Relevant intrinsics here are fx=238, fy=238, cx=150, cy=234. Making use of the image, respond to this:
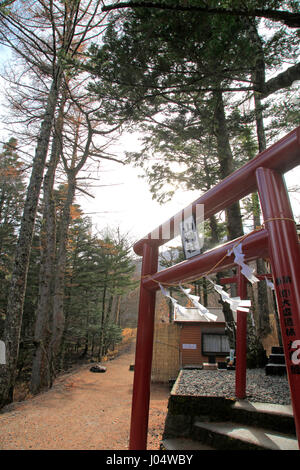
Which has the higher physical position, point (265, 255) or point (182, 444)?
point (265, 255)

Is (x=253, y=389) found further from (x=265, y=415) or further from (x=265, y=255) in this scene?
(x=265, y=255)

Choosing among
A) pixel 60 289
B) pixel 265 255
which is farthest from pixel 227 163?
pixel 60 289

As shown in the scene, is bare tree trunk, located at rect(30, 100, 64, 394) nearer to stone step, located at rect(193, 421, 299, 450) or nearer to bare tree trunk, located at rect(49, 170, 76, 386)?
bare tree trunk, located at rect(49, 170, 76, 386)

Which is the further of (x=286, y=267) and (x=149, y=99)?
(x=149, y=99)

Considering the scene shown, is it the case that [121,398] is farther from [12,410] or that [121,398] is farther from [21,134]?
[21,134]

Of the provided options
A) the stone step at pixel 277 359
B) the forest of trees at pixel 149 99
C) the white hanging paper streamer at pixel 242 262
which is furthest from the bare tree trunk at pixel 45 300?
the white hanging paper streamer at pixel 242 262

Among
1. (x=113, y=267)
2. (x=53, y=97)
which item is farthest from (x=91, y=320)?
(x=53, y=97)

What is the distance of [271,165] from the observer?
3.86ft

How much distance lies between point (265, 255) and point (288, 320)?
16.8 inches

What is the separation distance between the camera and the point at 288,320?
3.02ft

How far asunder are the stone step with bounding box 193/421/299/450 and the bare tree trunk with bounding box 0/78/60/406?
5.41 metres

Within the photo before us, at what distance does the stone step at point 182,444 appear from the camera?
2.37 m

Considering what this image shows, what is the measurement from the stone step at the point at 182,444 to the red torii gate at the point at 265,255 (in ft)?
2.91

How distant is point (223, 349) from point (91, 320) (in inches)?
500
